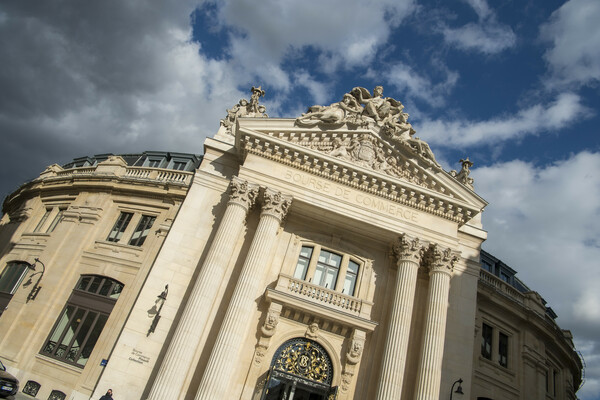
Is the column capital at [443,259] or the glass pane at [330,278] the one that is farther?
the glass pane at [330,278]

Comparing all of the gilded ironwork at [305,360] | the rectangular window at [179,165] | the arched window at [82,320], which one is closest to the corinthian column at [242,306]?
the gilded ironwork at [305,360]

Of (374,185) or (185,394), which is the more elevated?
(374,185)

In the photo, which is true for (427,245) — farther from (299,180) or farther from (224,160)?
(224,160)

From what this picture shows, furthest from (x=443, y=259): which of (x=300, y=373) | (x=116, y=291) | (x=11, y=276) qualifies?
(x=11, y=276)

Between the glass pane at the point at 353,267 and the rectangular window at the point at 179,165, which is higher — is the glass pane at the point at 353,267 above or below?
below

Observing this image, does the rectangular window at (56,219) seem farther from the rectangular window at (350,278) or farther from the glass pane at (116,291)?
the rectangular window at (350,278)

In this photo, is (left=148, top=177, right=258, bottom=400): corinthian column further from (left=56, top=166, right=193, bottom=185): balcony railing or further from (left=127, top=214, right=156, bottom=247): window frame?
(left=127, top=214, right=156, bottom=247): window frame

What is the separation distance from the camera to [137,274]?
2091cm

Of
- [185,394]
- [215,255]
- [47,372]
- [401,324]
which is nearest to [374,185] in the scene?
[401,324]

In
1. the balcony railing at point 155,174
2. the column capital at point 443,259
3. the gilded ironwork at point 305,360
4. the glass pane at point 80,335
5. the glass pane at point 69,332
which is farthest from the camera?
the balcony railing at point 155,174

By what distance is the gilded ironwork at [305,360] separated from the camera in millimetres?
18031

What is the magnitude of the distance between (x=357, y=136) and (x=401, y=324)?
10.1 metres

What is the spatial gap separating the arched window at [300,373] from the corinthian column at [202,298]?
3728mm

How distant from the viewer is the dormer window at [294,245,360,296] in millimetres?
20281
